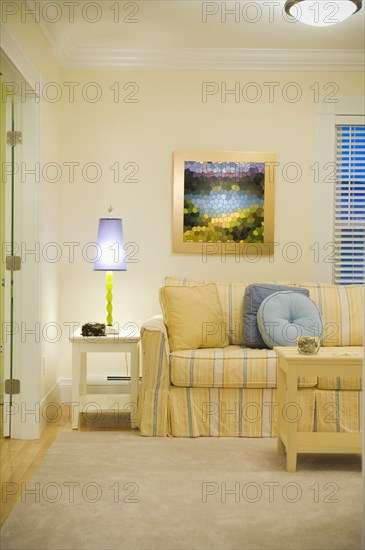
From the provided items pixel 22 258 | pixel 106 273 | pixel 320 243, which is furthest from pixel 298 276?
pixel 22 258

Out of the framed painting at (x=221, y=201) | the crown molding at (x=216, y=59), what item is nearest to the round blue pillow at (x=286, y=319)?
the framed painting at (x=221, y=201)

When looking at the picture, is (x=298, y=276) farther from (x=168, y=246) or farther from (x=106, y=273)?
(x=106, y=273)

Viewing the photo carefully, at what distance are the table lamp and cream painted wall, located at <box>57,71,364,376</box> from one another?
41 centimetres

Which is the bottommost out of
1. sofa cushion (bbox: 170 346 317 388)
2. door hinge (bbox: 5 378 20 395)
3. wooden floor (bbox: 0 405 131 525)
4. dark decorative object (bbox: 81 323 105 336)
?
wooden floor (bbox: 0 405 131 525)

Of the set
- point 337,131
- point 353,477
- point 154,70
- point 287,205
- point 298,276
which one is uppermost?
point 154,70

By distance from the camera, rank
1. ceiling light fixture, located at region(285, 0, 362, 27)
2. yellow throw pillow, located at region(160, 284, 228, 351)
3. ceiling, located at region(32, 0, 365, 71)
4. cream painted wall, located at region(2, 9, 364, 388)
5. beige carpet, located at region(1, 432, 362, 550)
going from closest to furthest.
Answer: beige carpet, located at region(1, 432, 362, 550) < ceiling light fixture, located at region(285, 0, 362, 27) < ceiling, located at region(32, 0, 365, 71) < yellow throw pillow, located at region(160, 284, 228, 351) < cream painted wall, located at region(2, 9, 364, 388)

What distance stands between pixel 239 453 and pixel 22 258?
1773 millimetres

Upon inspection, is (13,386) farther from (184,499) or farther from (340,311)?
(340,311)

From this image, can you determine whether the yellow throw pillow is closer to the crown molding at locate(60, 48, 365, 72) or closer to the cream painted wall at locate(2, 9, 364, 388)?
the cream painted wall at locate(2, 9, 364, 388)

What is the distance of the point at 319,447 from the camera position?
12.5 ft

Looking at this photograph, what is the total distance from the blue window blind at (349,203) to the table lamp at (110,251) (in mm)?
1702

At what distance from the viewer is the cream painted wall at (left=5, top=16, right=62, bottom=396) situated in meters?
4.47

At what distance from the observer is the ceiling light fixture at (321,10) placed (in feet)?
13.3

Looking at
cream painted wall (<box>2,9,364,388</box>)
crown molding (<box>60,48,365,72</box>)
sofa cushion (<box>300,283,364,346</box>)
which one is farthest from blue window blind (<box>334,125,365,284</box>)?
crown molding (<box>60,48,365,72</box>)
